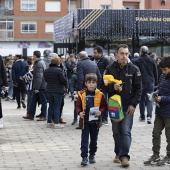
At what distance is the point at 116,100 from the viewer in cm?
877

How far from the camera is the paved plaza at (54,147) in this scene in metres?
9.07

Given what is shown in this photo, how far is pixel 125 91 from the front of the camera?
889 cm

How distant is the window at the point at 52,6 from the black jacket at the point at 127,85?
5789 cm

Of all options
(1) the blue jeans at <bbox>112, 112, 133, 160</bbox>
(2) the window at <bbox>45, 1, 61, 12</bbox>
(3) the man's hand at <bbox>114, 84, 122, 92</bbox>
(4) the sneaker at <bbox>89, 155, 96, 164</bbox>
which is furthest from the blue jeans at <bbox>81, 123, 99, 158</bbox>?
(2) the window at <bbox>45, 1, 61, 12</bbox>

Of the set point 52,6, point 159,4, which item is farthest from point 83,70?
point 52,6

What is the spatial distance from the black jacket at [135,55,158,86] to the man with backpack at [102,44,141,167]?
5.93 metres

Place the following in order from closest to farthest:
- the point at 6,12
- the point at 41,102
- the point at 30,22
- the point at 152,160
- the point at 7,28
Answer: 1. the point at 152,160
2. the point at 41,102
3. the point at 30,22
4. the point at 7,28
5. the point at 6,12

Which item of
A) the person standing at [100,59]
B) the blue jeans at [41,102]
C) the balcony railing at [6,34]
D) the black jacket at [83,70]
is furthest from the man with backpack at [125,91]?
the balcony railing at [6,34]

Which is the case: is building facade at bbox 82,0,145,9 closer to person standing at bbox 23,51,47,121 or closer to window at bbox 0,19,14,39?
window at bbox 0,19,14,39

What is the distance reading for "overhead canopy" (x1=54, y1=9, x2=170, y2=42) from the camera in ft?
81.3

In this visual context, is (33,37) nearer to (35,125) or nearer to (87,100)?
(35,125)

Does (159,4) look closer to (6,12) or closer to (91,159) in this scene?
(6,12)

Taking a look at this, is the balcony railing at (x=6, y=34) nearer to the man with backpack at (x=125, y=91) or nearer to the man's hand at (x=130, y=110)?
the man with backpack at (x=125, y=91)

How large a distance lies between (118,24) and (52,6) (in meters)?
42.5
